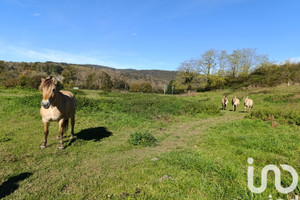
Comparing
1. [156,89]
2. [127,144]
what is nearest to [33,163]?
[127,144]

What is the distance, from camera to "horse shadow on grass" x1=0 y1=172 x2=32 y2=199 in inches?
132

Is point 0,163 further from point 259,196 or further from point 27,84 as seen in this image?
point 27,84

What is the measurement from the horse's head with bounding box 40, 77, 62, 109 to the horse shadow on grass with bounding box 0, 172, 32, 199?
6.26 ft

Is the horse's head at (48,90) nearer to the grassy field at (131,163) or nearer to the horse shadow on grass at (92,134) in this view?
the grassy field at (131,163)

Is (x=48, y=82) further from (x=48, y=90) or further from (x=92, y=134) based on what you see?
(x=92, y=134)

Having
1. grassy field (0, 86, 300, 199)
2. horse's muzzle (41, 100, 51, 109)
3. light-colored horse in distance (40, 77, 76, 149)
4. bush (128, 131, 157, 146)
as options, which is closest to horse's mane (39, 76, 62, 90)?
light-colored horse in distance (40, 77, 76, 149)

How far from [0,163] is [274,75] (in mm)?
44405

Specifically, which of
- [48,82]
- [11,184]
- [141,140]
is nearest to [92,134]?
[141,140]

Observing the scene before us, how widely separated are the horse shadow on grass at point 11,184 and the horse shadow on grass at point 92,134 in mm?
2442

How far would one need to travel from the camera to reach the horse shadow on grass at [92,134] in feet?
23.8

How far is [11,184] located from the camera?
143 inches

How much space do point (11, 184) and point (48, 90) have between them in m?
2.66

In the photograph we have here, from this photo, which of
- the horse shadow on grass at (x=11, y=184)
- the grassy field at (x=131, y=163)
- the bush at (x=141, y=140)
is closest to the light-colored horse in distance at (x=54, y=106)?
Result: the grassy field at (x=131, y=163)

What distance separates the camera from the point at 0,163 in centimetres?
454
